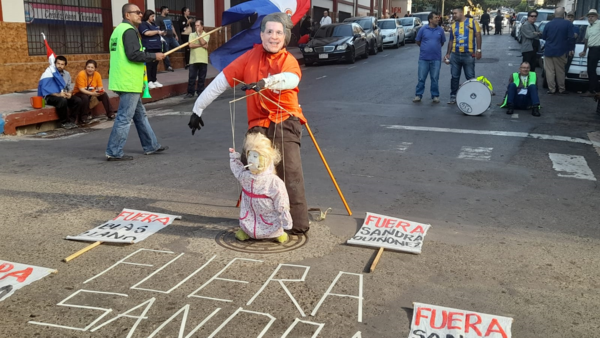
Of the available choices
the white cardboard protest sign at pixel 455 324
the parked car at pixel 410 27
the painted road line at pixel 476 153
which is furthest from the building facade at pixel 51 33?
the parked car at pixel 410 27

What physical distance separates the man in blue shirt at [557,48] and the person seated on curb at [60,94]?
1065cm

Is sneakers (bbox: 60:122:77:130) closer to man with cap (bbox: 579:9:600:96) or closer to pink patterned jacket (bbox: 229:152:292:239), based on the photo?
pink patterned jacket (bbox: 229:152:292:239)

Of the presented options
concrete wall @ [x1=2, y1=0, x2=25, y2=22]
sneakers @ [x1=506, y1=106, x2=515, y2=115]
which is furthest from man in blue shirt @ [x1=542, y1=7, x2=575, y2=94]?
concrete wall @ [x1=2, y1=0, x2=25, y2=22]

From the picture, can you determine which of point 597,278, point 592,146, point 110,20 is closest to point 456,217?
point 597,278

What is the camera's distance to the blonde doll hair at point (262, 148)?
470 centimetres

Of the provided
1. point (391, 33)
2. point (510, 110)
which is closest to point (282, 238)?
point (510, 110)

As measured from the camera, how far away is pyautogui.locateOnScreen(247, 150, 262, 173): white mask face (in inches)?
185

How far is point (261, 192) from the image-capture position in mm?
4766

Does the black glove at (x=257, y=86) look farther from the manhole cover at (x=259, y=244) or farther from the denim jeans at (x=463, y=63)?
the denim jeans at (x=463, y=63)

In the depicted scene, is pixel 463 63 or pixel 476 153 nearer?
pixel 476 153

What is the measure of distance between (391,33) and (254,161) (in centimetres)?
2783

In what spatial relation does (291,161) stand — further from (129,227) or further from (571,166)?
(571,166)

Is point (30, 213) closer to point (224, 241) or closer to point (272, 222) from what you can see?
point (224, 241)

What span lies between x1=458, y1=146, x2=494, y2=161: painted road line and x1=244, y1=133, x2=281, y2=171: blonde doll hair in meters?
4.24
